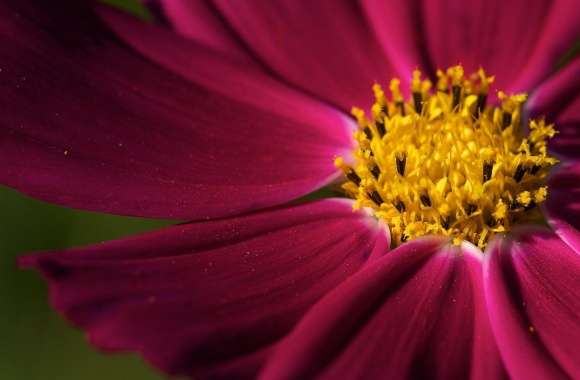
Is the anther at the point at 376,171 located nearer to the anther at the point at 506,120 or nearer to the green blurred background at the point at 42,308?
the anther at the point at 506,120

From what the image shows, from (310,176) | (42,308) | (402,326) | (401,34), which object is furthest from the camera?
(42,308)

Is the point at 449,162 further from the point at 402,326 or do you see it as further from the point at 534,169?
the point at 402,326

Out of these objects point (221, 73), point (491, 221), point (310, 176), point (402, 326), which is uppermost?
point (221, 73)

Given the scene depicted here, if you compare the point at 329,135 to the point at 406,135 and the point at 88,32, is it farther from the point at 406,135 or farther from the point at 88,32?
the point at 88,32

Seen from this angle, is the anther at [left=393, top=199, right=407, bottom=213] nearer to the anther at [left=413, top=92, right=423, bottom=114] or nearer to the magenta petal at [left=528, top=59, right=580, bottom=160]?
the anther at [left=413, top=92, right=423, bottom=114]

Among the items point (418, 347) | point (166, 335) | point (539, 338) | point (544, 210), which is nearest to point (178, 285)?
point (166, 335)

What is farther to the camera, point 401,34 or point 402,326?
point 401,34

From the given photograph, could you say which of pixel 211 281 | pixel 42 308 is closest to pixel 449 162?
pixel 211 281
